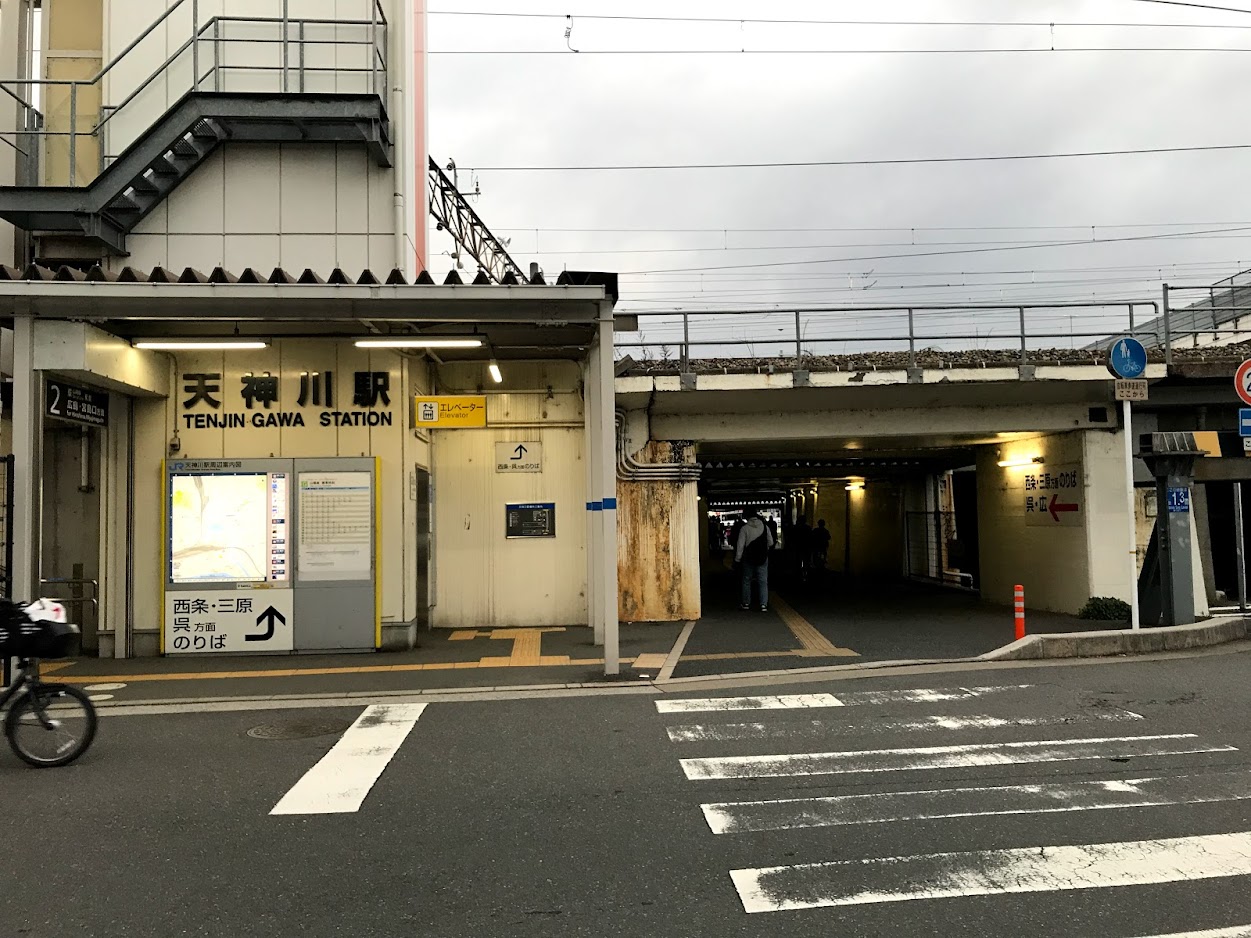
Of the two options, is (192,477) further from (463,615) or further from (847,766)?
(847,766)

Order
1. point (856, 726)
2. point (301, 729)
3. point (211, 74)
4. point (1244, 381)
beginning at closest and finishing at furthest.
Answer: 1. point (856, 726)
2. point (301, 729)
3. point (1244, 381)
4. point (211, 74)

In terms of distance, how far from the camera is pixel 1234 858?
4414mm

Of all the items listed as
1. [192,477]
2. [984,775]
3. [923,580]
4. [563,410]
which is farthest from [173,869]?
[923,580]

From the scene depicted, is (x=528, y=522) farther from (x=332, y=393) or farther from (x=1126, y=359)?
(x=1126, y=359)

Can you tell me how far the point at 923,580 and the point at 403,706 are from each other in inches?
676

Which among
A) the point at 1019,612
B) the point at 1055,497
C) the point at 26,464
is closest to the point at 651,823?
the point at 26,464

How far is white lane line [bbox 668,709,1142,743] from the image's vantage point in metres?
7.16

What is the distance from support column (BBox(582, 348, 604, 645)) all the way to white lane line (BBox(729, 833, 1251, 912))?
7.34 meters

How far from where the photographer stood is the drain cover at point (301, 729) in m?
7.43

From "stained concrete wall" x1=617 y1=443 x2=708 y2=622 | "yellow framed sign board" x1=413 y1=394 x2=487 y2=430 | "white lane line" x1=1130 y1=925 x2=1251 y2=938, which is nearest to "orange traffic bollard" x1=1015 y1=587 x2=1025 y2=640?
"stained concrete wall" x1=617 y1=443 x2=708 y2=622

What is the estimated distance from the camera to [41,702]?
654cm

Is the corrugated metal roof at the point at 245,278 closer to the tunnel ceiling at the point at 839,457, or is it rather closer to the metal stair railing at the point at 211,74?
the metal stair railing at the point at 211,74

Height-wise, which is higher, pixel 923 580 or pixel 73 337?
pixel 73 337

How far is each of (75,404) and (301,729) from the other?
5.17m
